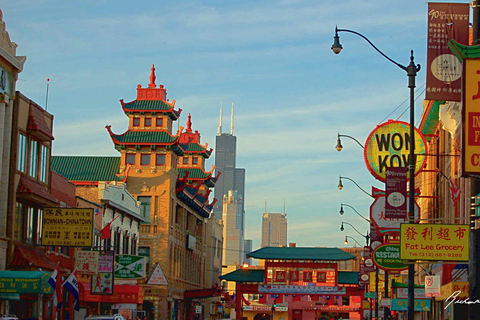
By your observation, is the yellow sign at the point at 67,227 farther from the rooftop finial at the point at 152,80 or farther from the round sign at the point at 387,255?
the rooftop finial at the point at 152,80

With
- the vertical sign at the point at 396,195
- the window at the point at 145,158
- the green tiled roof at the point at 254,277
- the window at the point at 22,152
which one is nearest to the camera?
the vertical sign at the point at 396,195

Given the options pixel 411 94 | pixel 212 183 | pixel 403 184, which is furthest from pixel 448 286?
pixel 212 183

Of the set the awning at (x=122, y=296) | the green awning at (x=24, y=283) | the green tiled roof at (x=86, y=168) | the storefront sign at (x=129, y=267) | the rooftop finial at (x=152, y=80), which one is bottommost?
the awning at (x=122, y=296)

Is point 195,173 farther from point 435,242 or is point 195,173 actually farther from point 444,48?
point 435,242

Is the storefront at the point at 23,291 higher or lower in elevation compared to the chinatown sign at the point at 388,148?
lower

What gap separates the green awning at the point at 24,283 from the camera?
28281mm

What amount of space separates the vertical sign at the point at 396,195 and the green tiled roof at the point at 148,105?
151 feet

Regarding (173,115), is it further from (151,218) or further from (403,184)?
(403,184)

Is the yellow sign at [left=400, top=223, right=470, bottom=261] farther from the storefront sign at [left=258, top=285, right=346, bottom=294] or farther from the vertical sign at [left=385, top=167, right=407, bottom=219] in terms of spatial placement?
Result: the storefront sign at [left=258, top=285, right=346, bottom=294]

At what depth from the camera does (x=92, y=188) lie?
52.5 metres

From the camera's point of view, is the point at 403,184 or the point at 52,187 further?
the point at 52,187

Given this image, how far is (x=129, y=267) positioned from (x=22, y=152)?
12602mm

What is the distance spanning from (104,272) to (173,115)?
3586 centimetres

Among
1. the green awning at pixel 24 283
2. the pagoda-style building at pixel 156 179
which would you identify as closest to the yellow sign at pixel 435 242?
the green awning at pixel 24 283
